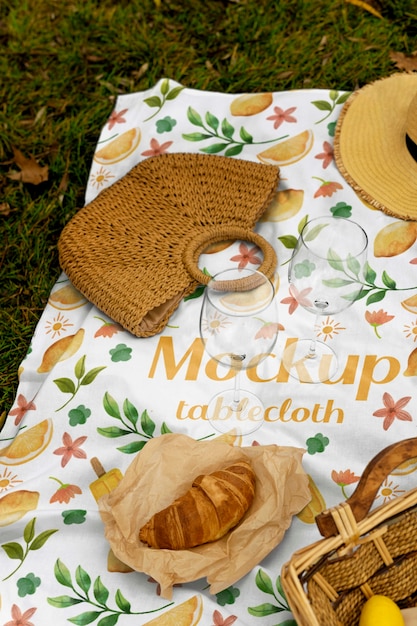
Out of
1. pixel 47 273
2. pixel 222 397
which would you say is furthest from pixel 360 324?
Answer: pixel 47 273

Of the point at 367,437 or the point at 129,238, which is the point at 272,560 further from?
the point at 129,238

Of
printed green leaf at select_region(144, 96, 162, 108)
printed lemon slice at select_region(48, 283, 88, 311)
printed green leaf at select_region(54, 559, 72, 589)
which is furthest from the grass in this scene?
printed green leaf at select_region(54, 559, 72, 589)

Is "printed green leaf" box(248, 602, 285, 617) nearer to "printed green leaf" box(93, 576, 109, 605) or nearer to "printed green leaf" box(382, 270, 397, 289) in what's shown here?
"printed green leaf" box(93, 576, 109, 605)

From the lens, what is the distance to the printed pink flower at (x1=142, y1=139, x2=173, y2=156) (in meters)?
2.34

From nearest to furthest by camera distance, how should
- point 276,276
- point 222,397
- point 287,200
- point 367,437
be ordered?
1. point 367,437
2. point 222,397
3. point 276,276
4. point 287,200

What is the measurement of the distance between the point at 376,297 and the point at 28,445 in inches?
34.5

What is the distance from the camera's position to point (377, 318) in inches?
72.2

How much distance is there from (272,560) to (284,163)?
3.79ft

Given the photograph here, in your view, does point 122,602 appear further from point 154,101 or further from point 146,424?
point 154,101

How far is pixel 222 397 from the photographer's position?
176 cm

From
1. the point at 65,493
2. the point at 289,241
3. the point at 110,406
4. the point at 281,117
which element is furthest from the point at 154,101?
the point at 65,493

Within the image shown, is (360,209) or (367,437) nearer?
(367,437)

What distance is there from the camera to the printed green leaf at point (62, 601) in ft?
4.86

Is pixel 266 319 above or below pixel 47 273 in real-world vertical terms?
above
